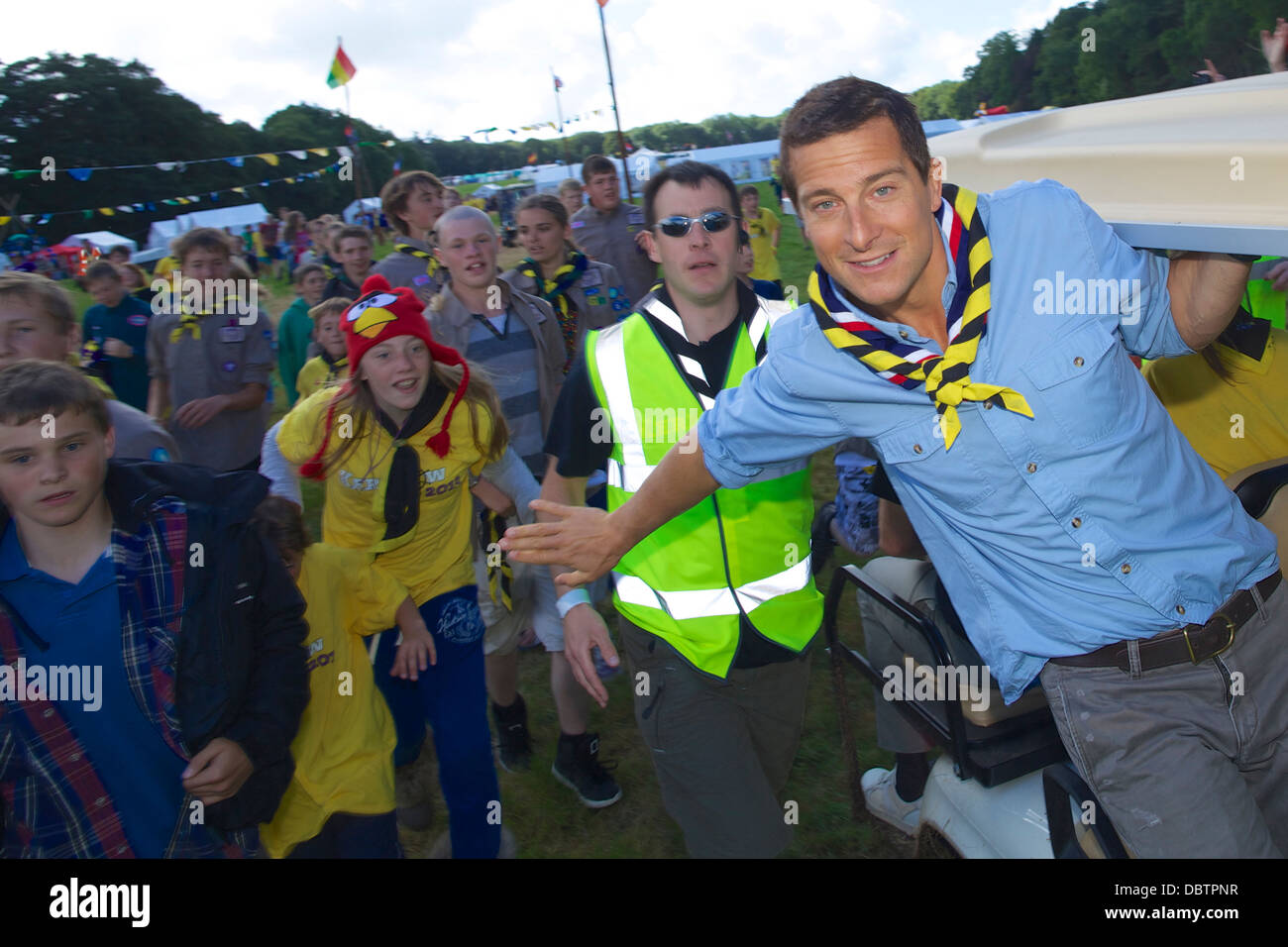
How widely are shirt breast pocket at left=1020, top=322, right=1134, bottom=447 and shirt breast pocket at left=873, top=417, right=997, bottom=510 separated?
0.44ft

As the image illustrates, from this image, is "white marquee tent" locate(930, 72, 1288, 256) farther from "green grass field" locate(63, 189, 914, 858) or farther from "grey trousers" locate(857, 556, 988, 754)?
"green grass field" locate(63, 189, 914, 858)

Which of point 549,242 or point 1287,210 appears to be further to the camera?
point 549,242

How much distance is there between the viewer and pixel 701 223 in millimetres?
2758

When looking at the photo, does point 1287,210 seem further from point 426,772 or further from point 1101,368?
point 426,772

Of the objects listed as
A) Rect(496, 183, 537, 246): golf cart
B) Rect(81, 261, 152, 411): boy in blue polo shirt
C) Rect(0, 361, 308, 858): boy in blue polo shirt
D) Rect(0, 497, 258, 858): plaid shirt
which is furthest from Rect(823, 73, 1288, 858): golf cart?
Rect(496, 183, 537, 246): golf cart

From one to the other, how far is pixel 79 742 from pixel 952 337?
2278 millimetres

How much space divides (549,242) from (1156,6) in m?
50.3

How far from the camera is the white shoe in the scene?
349 centimetres

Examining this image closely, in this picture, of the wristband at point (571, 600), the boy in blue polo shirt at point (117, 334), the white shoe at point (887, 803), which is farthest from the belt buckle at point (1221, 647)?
the boy in blue polo shirt at point (117, 334)

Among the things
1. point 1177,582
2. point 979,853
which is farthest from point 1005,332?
point 979,853

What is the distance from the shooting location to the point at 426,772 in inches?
179

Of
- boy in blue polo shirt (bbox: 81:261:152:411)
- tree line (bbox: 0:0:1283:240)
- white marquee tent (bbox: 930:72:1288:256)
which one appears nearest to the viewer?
white marquee tent (bbox: 930:72:1288:256)

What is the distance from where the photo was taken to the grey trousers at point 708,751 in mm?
2547

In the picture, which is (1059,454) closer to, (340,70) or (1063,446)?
(1063,446)
